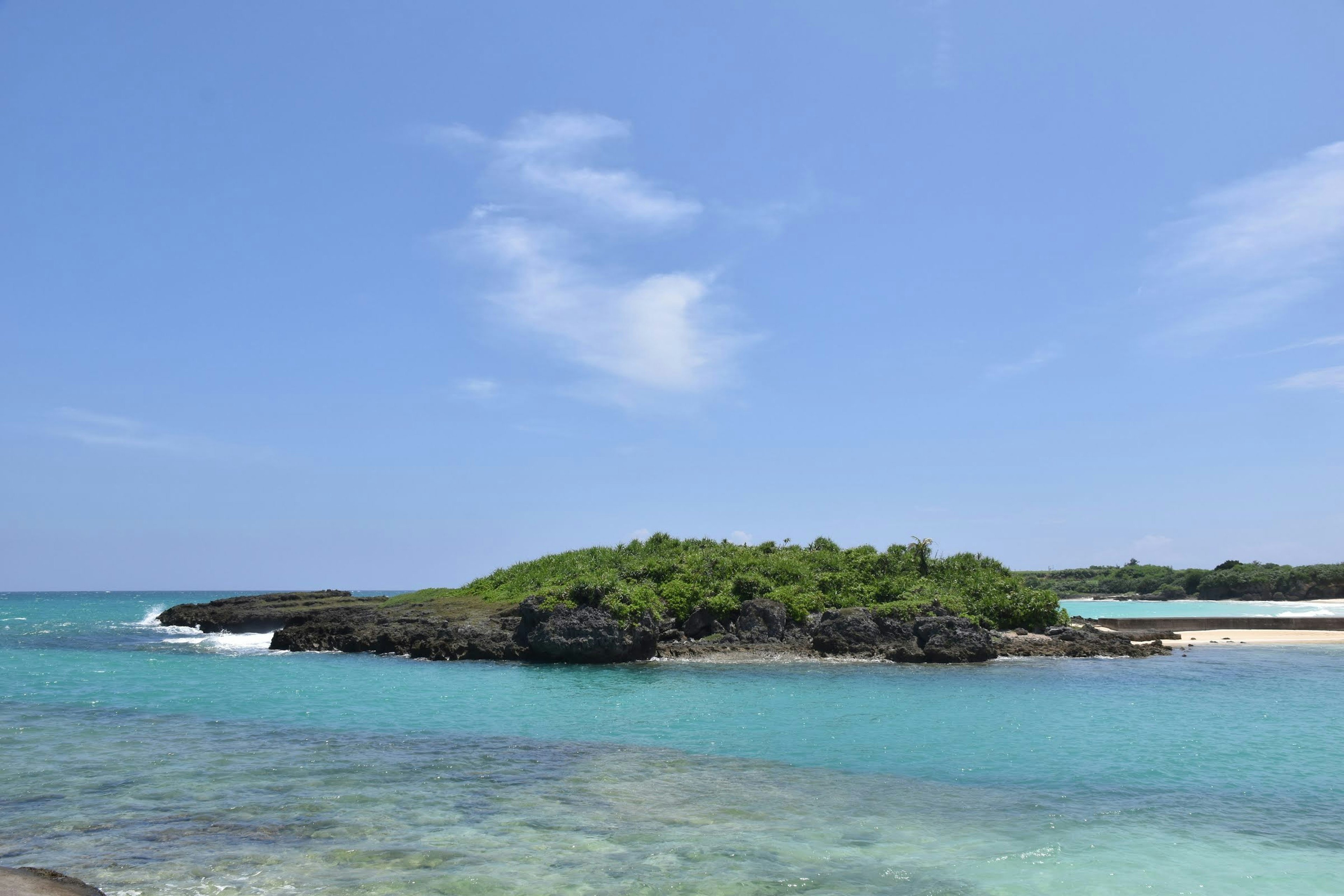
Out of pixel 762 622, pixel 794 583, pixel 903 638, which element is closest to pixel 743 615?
pixel 762 622

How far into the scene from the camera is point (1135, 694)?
81.3 feet

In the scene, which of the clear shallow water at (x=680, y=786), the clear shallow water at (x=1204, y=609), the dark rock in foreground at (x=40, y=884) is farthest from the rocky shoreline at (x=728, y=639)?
the clear shallow water at (x=1204, y=609)

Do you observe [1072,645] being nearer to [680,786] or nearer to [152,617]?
[680,786]

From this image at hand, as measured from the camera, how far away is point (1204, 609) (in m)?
83.3

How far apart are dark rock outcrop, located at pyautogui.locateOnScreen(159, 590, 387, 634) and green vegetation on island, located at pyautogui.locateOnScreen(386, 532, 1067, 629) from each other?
80.9 feet

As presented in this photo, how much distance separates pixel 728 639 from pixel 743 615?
4.53 feet

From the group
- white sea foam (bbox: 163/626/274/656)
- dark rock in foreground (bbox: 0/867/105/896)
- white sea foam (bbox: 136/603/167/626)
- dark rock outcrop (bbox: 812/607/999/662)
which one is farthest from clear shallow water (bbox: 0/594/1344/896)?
white sea foam (bbox: 136/603/167/626)

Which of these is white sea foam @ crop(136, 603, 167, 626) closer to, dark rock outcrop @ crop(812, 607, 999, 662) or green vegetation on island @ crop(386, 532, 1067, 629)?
green vegetation on island @ crop(386, 532, 1067, 629)

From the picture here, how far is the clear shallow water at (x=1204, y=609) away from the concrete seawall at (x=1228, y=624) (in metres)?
11.0

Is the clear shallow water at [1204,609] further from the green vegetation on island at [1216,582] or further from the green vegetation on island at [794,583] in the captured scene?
the green vegetation on island at [794,583]

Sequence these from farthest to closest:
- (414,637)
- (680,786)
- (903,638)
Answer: (414,637) → (903,638) → (680,786)

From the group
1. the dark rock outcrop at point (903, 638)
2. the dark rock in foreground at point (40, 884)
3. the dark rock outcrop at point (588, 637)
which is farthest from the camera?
the dark rock outcrop at point (588, 637)

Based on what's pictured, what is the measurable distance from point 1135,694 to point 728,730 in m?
13.3

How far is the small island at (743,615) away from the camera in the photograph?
34625 millimetres
